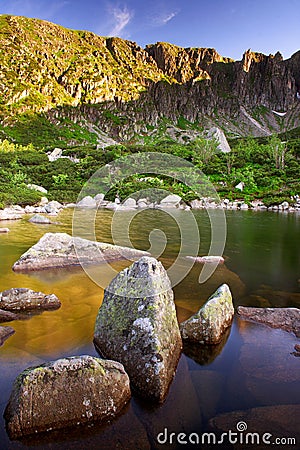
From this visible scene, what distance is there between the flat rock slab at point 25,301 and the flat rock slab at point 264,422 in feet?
14.3

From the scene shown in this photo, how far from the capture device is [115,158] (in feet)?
184

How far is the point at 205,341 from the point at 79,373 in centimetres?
256

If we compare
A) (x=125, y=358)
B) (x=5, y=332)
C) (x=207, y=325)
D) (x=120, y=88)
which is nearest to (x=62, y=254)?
(x=5, y=332)

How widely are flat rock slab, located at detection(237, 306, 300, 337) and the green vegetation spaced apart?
26455mm

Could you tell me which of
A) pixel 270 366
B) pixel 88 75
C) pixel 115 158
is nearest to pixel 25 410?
pixel 270 366

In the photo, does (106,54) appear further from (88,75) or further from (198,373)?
(198,373)

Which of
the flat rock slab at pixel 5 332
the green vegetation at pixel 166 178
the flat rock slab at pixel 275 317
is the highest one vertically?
the green vegetation at pixel 166 178

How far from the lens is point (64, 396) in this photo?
3459 millimetres

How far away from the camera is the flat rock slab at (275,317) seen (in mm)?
6074

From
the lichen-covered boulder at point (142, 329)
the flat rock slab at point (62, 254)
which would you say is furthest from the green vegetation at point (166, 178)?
the lichen-covered boulder at point (142, 329)

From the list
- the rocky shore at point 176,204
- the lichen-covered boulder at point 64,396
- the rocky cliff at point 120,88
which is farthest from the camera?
the rocky cliff at point 120,88

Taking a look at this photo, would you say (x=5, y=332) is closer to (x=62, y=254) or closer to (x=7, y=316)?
(x=7, y=316)

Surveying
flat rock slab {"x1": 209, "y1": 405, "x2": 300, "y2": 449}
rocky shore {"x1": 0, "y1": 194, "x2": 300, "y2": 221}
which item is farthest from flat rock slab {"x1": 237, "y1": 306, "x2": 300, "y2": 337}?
rocky shore {"x1": 0, "y1": 194, "x2": 300, "y2": 221}

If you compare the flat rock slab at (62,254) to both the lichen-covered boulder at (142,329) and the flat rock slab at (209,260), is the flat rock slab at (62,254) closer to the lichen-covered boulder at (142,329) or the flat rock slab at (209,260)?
the flat rock slab at (209,260)
